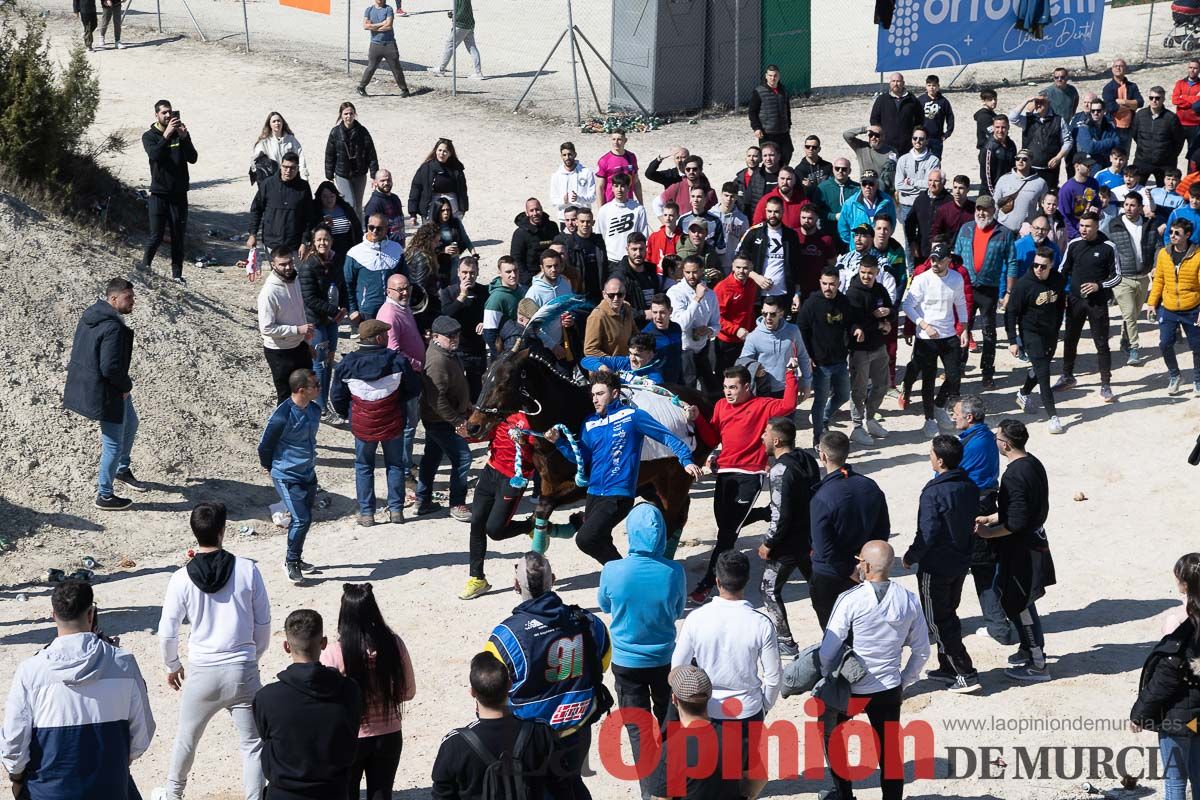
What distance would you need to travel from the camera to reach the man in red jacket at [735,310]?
502 inches

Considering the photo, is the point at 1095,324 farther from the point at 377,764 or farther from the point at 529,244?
the point at 377,764

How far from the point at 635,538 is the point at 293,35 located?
21885mm

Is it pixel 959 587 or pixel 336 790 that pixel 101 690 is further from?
pixel 959 587

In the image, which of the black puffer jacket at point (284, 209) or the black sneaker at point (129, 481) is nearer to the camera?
the black sneaker at point (129, 481)

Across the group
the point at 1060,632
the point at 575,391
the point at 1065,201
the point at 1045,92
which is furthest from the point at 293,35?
the point at 1060,632

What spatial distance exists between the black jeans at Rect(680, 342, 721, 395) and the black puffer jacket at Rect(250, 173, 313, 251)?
412 cm

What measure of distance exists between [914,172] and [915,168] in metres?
0.04

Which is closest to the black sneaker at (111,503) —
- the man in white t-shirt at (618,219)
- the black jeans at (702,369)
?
the black jeans at (702,369)

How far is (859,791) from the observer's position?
7.88 m

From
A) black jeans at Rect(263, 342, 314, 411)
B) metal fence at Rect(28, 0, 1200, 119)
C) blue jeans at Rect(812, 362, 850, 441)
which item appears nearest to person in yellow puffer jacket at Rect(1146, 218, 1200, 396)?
blue jeans at Rect(812, 362, 850, 441)

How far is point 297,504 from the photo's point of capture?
1021cm

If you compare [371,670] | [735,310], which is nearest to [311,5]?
[735,310]

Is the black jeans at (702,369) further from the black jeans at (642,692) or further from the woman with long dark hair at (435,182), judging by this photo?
the black jeans at (642,692)

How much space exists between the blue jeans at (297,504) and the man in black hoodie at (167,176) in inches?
210
